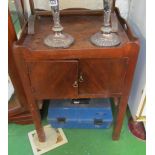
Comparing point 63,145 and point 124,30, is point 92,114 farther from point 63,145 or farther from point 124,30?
point 124,30

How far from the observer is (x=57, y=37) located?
851 millimetres

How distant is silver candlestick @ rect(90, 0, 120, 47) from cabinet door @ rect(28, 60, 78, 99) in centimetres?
13

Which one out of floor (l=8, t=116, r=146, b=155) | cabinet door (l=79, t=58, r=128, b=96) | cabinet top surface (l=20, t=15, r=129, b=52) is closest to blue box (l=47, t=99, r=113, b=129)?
floor (l=8, t=116, r=146, b=155)

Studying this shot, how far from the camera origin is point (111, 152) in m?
1.19

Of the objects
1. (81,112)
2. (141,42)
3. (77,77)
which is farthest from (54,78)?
(141,42)

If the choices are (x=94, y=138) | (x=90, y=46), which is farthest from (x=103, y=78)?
(x=94, y=138)

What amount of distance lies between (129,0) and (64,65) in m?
0.63

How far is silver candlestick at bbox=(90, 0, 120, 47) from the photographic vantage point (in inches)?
31.9

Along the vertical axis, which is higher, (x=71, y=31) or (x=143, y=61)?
(x=71, y=31)

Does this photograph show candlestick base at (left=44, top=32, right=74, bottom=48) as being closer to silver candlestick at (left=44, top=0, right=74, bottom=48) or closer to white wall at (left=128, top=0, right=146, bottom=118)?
silver candlestick at (left=44, top=0, right=74, bottom=48)

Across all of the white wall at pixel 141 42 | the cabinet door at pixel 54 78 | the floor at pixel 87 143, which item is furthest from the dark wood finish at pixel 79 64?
the floor at pixel 87 143

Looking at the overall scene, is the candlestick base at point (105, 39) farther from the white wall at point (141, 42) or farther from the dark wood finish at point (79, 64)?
the white wall at point (141, 42)

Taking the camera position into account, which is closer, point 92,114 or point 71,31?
point 71,31

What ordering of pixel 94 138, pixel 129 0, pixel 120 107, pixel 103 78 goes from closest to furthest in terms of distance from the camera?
pixel 103 78 < pixel 120 107 < pixel 129 0 < pixel 94 138
